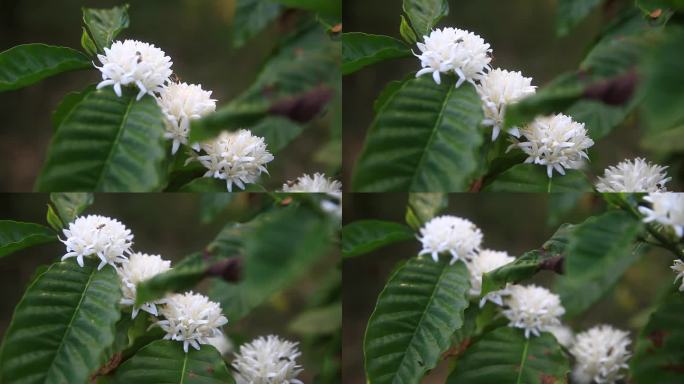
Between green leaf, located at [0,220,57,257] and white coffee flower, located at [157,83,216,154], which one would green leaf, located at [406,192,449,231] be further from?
green leaf, located at [0,220,57,257]

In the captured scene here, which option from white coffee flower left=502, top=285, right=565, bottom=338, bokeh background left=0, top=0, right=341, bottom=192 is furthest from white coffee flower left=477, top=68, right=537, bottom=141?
bokeh background left=0, top=0, right=341, bottom=192

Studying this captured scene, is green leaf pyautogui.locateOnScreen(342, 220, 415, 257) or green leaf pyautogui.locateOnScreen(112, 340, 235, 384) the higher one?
green leaf pyautogui.locateOnScreen(342, 220, 415, 257)

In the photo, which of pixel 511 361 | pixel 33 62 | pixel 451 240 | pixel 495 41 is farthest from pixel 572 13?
pixel 33 62

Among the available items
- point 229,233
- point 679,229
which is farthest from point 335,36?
point 679,229

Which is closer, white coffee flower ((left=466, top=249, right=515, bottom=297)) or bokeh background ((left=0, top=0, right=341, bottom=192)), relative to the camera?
white coffee flower ((left=466, top=249, right=515, bottom=297))

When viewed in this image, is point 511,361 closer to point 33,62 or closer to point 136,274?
point 136,274

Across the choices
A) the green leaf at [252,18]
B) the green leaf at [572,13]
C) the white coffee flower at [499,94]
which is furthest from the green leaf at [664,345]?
the green leaf at [252,18]
